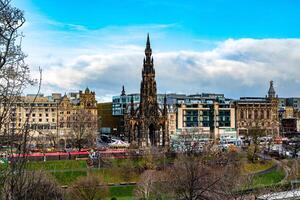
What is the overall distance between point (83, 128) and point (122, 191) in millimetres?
40043

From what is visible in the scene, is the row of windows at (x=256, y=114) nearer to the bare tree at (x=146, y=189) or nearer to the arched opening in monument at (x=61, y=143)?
the arched opening in monument at (x=61, y=143)

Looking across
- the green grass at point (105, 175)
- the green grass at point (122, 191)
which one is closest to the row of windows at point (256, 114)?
the green grass at point (105, 175)

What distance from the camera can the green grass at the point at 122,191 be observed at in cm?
4959

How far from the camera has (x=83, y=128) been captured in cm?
9019

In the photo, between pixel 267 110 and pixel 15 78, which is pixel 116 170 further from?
pixel 267 110

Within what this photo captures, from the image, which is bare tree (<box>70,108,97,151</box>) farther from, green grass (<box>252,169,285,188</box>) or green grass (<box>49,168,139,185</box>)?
green grass (<box>252,169,285,188</box>)

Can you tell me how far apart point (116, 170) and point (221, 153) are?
50.9ft

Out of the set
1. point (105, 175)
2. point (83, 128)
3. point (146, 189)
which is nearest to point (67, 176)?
point (105, 175)

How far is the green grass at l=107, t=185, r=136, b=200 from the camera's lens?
49594mm

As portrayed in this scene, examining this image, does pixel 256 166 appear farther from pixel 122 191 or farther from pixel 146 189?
pixel 146 189

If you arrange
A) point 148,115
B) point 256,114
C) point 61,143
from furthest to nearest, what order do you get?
point 256,114 < point 61,143 < point 148,115

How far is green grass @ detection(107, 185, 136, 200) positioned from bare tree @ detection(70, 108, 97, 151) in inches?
1227

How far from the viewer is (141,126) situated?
8806 cm

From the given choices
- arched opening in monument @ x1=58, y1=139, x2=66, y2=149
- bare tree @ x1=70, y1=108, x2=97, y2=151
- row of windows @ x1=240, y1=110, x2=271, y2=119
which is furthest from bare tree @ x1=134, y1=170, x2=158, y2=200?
row of windows @ x1=240, y1=110, x2=271, y2=119
